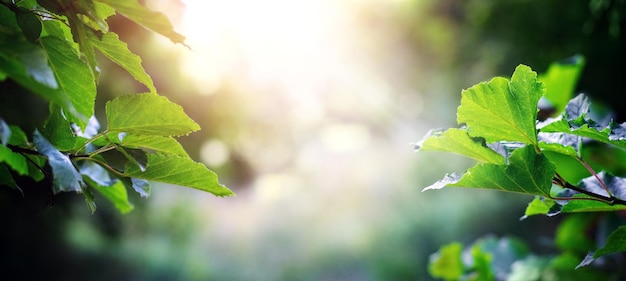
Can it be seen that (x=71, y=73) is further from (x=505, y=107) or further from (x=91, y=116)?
(x=505, y=107)

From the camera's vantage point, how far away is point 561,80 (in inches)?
28.0

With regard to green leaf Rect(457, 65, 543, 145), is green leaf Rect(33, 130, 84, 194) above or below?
below

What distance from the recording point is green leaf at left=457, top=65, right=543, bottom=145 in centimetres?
Answer: 25

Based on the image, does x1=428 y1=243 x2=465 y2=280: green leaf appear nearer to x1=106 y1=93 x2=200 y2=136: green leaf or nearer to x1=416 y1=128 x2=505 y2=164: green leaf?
x1=416 y1=128 x2=505 y2=164: green leaf

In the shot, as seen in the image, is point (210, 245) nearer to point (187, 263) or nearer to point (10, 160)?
point (187, 263)

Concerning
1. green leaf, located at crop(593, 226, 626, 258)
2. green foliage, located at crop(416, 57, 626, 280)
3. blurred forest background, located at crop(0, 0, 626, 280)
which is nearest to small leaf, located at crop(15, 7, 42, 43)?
green foliage, located at crop(416, 57, 626, 280)

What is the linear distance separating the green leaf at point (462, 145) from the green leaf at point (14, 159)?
210mm

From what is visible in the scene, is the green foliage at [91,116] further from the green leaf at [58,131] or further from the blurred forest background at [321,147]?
the blurred forest background at [321,147]

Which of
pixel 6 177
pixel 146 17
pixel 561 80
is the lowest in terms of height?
pixel 6 177

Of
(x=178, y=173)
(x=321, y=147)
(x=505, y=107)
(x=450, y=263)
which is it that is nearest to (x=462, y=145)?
(x=505, y=107)

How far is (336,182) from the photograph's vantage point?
120 inches

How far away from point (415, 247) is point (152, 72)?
5.71ft

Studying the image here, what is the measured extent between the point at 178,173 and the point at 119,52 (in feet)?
0.22

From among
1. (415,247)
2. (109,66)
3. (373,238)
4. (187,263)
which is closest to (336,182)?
(373,238)
